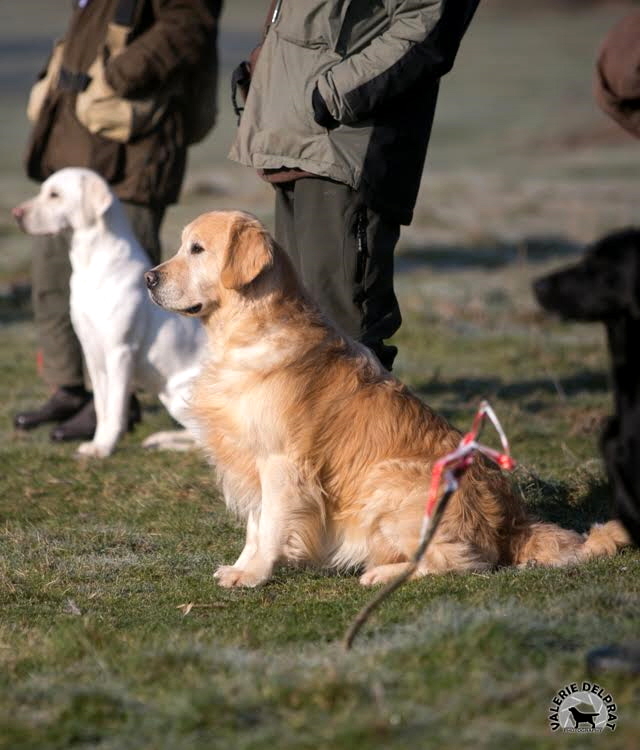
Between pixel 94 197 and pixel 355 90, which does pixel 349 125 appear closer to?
pixel 355 90

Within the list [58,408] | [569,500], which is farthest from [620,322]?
[58,408]

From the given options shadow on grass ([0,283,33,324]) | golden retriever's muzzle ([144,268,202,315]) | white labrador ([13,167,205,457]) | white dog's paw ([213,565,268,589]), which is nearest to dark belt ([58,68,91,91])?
white labrador ([13,167,205,457])

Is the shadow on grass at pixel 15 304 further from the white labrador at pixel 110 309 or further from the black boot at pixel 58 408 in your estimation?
the white labrador at pixel 110 309

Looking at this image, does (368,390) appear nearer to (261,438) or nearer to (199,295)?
(261,438)

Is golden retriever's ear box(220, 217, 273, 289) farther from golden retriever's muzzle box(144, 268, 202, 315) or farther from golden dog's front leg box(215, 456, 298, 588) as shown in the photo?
golden dog's front leg box(215, 456, 298, 588)

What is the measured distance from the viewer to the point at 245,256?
5.20 meters

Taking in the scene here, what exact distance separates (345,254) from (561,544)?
5.45ft

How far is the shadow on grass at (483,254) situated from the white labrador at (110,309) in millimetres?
7693

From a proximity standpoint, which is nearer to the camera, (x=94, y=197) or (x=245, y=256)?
(x=245, y=256)

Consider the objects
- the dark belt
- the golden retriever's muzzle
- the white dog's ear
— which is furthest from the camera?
the dark belt

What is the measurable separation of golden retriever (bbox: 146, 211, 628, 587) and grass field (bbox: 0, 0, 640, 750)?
0.19 m

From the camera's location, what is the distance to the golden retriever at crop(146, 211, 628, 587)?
5137 millimetres

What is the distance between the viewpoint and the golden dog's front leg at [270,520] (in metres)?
5.13

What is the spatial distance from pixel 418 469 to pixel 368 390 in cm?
40
